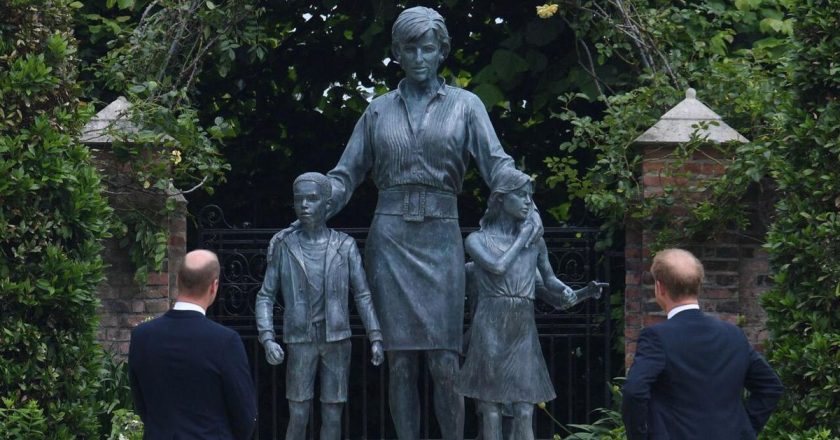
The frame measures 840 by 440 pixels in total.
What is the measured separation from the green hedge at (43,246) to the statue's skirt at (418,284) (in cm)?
143

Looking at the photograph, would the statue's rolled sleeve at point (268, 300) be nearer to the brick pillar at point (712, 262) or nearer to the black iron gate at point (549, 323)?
the black iron gate at point (549, 323)

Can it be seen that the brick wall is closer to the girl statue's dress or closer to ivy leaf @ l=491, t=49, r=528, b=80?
ivy leaf @ l=491, t=49, r=528, b=80

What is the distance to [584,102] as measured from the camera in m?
10.5

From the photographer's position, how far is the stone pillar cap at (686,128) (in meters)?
9.09

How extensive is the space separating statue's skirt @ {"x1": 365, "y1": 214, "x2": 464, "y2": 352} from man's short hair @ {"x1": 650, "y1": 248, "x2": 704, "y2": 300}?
6.14 ft

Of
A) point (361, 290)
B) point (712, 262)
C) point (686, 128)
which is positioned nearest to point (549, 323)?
point (712, 262)

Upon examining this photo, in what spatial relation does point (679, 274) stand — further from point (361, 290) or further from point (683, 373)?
point (361, 290)

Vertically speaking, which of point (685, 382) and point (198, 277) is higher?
point (198, 277)

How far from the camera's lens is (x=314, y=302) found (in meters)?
7.22

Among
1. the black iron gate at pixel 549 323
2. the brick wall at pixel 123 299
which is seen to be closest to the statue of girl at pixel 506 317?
the black iron gate at pixel 549 323

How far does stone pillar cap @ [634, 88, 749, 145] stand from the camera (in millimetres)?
9094

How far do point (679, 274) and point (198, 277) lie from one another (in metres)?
1.62

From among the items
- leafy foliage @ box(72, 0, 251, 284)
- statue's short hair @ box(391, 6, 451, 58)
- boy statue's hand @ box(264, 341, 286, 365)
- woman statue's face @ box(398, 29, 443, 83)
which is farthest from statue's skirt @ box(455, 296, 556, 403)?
leafy foliage @ box(72, 0, 251, 284)

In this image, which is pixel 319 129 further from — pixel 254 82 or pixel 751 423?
pixel 751 423
